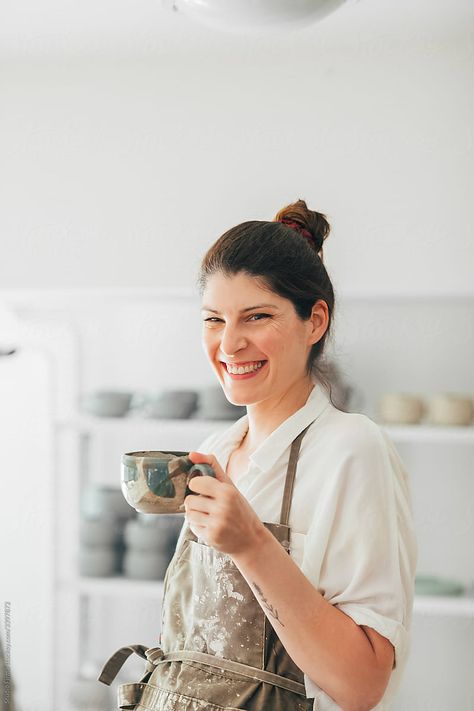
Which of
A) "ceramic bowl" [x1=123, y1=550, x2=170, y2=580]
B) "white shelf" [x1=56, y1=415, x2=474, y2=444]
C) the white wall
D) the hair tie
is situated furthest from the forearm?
the white wall

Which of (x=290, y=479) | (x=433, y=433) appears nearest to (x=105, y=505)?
(x=433, y=433)

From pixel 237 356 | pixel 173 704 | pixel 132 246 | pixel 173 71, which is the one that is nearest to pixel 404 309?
pixel 132 246

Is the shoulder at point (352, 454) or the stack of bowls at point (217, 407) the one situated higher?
the stack of bowls at point (217, 407)

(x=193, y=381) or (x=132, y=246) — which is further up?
(x=132, y=246)

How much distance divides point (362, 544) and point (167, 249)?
1997 millimetres

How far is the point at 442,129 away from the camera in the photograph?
276 cm

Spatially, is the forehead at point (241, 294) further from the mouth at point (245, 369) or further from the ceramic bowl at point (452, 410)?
the ceramic bowl at point (452, 410)

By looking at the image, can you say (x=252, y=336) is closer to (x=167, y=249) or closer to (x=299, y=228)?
(x=299, y=228)

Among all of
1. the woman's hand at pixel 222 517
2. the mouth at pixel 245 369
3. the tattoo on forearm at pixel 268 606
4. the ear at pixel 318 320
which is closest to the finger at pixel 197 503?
the woman's hand at pixel 222 517

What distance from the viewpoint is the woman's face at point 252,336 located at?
111cm

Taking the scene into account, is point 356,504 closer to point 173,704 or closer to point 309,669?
point 309,669

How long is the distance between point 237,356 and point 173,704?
45 centimetres

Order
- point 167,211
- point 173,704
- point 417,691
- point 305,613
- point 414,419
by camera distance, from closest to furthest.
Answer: point 305,613, point 173,704, point 414,419, point 417,691, point 167,211

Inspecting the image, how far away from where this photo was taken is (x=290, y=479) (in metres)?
1.08
